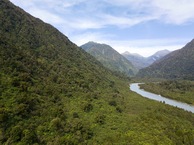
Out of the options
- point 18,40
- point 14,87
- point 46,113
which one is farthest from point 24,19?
point 46,113

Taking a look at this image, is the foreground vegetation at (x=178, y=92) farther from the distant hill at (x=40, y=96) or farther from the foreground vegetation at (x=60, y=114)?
the distant hill at (x=40, y=96)

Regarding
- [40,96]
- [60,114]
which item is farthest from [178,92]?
[40,96]

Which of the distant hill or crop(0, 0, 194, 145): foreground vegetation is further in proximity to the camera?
crop(0, 0, 194, 145): foreground vegetation

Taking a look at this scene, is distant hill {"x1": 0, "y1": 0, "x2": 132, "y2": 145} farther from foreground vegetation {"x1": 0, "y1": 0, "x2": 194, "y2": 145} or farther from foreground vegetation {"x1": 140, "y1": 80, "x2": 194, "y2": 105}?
foreground vegetation {"x1": 140, "y1": 80, "x2": 194, "y2": 105}

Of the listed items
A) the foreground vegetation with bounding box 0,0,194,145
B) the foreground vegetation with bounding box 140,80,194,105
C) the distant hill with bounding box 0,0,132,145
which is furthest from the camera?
the foreground vegetation with bounding box 140,80,194,105

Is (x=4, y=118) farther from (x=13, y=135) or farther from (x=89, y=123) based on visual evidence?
(x=89, y=123)

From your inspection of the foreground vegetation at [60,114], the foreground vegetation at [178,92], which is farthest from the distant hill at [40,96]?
the foreground vegetation at [178,92]

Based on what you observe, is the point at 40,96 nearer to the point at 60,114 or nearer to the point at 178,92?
the point at 60,114

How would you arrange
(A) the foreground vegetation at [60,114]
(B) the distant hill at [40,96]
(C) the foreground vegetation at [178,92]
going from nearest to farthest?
(B) the distant hill at [40,96] → (A) the foreground vegetation at [60,114] → (C) the foreground vegetation at [178,92]

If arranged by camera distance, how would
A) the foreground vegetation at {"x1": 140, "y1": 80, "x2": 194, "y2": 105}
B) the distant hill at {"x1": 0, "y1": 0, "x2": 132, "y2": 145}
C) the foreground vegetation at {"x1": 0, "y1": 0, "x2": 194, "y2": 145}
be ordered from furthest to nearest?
the foreground vegetation at {"x1": 140, "y1": 80, "x2": 194, "y2": 105} < the foreground vegetation at {"x1": 0, "y1": 0, "x2": 194, "y2": 145} < the distant hill at {"x1": 0, "y1": 0, "x2": 132, "y2": 145}

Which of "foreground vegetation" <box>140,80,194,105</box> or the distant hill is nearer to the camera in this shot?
the distant hill

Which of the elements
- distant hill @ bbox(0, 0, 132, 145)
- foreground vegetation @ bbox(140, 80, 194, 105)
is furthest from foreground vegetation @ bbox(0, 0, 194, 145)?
foreground vegetation @ bbox(140, 80, 194, 105)

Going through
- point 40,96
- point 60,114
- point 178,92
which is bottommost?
point 178,92

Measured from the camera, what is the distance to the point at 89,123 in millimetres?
62812
